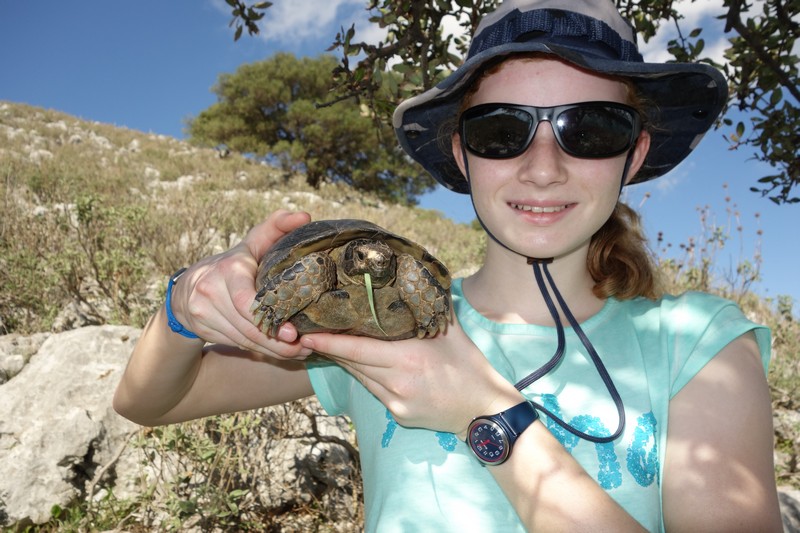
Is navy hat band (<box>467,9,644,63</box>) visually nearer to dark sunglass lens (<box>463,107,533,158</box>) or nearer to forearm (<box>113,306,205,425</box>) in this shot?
Answer: dark sunglass lens (<box>463,107,533,158</box>)

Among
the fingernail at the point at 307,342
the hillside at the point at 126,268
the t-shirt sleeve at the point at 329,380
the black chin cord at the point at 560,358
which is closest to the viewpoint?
the black chin cord at the point at 560,358

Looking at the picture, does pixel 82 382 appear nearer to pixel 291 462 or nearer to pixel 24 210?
pixel 291 462

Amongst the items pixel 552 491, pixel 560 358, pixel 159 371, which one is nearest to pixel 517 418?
pixel 552 491

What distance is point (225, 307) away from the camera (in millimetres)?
1709

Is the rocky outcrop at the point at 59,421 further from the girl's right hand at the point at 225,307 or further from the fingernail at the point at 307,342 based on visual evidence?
the fingernail at the point at 307,342

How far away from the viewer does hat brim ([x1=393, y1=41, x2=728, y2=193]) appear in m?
1.73

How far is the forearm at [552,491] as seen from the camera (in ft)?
4.35

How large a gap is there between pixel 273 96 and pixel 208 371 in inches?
938

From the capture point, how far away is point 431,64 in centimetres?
343

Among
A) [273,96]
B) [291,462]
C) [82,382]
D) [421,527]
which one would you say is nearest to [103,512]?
[82,382]

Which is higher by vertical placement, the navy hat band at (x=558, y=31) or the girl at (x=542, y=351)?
the navy hat band at (x=558, y=31)

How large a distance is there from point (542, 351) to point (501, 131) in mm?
753

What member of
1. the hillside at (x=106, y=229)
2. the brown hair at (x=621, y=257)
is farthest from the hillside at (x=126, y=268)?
the brown hair at (x=621, y=257)

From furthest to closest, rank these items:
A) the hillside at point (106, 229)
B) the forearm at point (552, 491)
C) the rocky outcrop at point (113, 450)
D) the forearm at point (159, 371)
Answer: the hillside at point (106, 229) < the rocky outcrop at point (113, 450) < the forearm at point (159, 371) < the forearm at point (552, 491)
